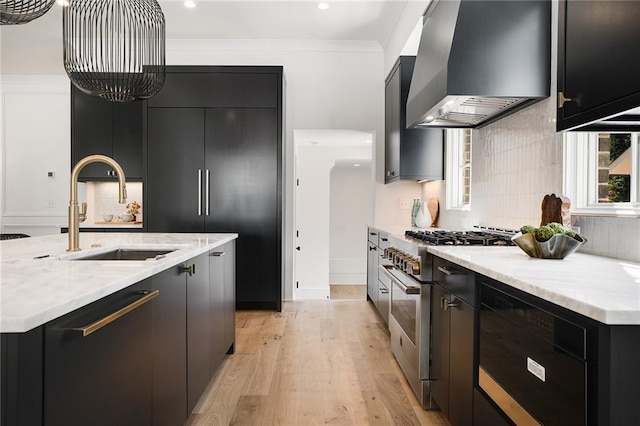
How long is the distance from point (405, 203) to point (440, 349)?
300 centimetres

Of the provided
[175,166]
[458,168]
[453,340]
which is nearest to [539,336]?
[453,340]

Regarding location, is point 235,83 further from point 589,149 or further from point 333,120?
point 589,149

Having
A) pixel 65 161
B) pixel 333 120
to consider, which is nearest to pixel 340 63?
pixel 333 120

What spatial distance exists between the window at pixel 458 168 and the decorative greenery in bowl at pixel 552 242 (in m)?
2.02

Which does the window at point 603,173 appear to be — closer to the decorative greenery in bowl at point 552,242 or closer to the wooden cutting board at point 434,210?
the decorative greenery in bowl at point 552,242

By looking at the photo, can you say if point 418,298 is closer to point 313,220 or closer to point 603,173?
point 603,173

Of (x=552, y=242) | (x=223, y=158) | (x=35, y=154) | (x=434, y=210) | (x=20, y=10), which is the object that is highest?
(x=20, y=10)

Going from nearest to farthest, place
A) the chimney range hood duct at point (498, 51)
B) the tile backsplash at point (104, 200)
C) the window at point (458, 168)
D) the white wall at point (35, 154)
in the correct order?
the chimney range hood duct at point (498, 51) < the window at point (458, 168) < the tile backsplash at point (104, 200) < the white wall at point (35, 154)

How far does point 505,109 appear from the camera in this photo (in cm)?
262

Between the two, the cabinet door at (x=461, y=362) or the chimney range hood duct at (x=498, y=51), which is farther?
the chimney range hood duct at (x=498, y=51)

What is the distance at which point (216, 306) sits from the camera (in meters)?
2.64

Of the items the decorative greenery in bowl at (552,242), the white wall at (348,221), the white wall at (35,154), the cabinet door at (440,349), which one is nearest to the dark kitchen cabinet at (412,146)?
the cabinet door at (440,349)

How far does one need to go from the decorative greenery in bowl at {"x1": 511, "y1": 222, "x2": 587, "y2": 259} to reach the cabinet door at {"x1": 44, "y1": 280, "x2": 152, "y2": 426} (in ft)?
4.84

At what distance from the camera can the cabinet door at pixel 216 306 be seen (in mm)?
2523
